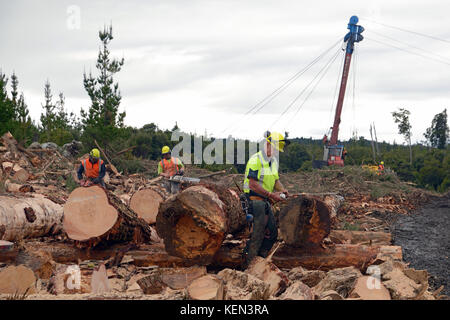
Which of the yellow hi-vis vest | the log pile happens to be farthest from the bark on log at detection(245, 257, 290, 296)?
the yellow hi-vis vest

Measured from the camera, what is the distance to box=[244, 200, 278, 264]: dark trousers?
543 centimetres

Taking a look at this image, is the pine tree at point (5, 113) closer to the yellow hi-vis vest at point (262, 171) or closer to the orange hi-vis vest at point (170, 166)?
the orange hi-vis vest at point (170, 166)

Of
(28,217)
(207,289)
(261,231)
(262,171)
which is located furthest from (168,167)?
(207,289)

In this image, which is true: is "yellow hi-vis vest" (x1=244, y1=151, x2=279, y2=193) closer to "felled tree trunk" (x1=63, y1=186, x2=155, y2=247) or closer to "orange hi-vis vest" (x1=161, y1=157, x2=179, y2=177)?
"felled tree trunk" (x1=63, y1=186, x2=155, y2=247)

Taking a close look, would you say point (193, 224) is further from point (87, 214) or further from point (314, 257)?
point (314, 257)

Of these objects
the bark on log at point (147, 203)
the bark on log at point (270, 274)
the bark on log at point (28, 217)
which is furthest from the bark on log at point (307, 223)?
the bark on log at point (28, 217)

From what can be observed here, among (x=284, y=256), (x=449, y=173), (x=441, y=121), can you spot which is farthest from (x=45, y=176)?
(x=441, y=121)

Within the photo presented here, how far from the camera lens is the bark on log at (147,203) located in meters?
7.20

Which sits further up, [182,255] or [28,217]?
[28,217]

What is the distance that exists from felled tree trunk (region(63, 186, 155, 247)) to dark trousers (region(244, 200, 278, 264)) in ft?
5.28

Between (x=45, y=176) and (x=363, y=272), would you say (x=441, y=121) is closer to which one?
(x=45, y=176)

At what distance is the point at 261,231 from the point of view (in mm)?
5500

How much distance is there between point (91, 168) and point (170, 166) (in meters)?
2.02
